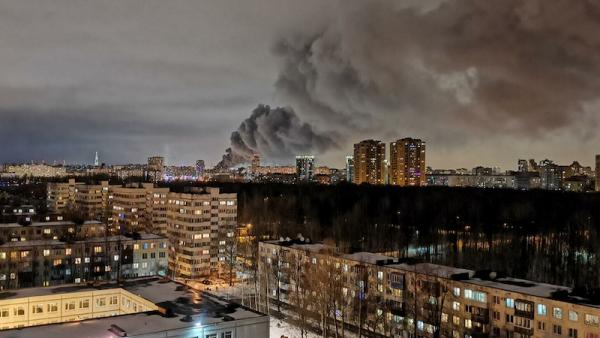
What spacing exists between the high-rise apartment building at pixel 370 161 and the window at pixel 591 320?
83.9m

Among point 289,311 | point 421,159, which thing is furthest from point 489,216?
point 421,159

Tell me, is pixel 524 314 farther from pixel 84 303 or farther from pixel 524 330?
pixel 84 303

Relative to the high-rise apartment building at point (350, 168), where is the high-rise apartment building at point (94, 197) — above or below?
below

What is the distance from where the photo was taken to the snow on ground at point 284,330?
55.9 feet

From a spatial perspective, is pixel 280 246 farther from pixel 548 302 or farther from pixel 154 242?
pixel 548 302

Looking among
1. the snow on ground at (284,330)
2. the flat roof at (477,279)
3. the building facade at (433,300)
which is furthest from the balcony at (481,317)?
the snow on ground at (284,330)

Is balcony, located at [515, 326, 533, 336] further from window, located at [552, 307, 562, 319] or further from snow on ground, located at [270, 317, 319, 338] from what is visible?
snow on ground, located at [270, 317, 319, 338]

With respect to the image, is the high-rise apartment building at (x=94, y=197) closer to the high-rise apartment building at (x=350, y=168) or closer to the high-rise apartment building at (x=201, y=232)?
the high-rise apartment building at (x=201, y=232)

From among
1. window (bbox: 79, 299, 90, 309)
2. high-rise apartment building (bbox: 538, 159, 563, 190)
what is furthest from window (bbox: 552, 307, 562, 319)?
high-rise apartment building (bbox: 538, 159, 563, 190)

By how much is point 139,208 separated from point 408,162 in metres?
61.8

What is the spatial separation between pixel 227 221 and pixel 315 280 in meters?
14.2

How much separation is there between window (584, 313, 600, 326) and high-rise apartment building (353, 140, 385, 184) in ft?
275

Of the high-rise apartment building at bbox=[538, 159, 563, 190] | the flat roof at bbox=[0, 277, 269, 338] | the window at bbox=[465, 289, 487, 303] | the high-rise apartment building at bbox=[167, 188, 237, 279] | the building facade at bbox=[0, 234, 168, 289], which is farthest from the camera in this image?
the high-rise apartment building at bbox=[538, 159, 563, 190]

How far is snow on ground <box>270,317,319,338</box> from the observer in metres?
17.0
